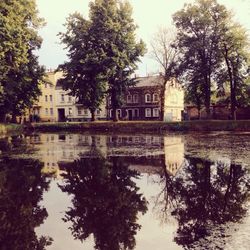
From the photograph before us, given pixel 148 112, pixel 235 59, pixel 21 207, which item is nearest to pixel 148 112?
pixel 148 112

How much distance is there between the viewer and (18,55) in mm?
44375

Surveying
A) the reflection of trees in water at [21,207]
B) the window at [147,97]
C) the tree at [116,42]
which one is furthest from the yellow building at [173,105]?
the reflection of trees in water at [21,207]

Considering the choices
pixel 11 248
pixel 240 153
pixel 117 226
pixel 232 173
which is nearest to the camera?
pixel 11 248

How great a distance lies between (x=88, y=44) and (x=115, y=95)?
27.8ft

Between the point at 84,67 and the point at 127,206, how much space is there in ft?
138

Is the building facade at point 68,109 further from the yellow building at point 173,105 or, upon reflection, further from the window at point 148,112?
the yellow building at point 173,105

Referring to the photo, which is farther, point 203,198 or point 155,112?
point 155,112

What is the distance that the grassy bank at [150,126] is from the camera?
42.9m

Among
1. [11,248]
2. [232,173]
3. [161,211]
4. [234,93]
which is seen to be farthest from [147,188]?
[234,93]

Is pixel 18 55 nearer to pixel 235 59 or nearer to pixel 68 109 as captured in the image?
pixel 235 59

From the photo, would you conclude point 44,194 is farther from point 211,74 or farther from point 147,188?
point 211,74

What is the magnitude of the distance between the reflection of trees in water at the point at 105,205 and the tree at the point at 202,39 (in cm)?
3521

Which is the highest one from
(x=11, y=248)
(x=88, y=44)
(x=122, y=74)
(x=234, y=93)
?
(x=88, y=44)

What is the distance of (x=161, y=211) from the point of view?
838cm
